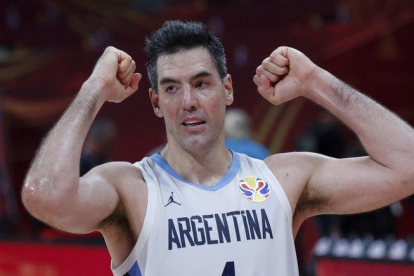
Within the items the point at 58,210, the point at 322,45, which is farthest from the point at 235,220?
the point at 322,45

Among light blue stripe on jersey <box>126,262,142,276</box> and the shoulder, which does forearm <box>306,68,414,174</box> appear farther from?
light blue stripe on jersey <box>126,262,142,276</box>

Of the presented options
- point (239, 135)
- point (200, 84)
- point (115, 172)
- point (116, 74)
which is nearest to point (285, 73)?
point (200, 84)

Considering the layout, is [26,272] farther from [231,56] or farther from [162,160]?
[231,56]

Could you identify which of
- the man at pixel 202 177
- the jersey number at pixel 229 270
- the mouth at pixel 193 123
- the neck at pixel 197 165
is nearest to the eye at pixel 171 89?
the man at pixel 202 177

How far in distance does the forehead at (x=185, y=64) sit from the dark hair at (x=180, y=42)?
2 cm

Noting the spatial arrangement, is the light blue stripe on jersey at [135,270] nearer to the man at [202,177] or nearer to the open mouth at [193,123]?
the man at [202,177]

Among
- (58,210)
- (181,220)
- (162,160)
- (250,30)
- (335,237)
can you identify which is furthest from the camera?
(250,30)

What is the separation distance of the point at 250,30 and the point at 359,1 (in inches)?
57.5

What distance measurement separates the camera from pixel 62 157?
11.3ft

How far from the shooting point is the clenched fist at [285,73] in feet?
13.0

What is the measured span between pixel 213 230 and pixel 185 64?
→ 0.73 m

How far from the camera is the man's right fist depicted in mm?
3795

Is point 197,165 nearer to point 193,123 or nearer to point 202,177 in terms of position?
point 202,177

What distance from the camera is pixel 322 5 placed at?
10.4 metres
